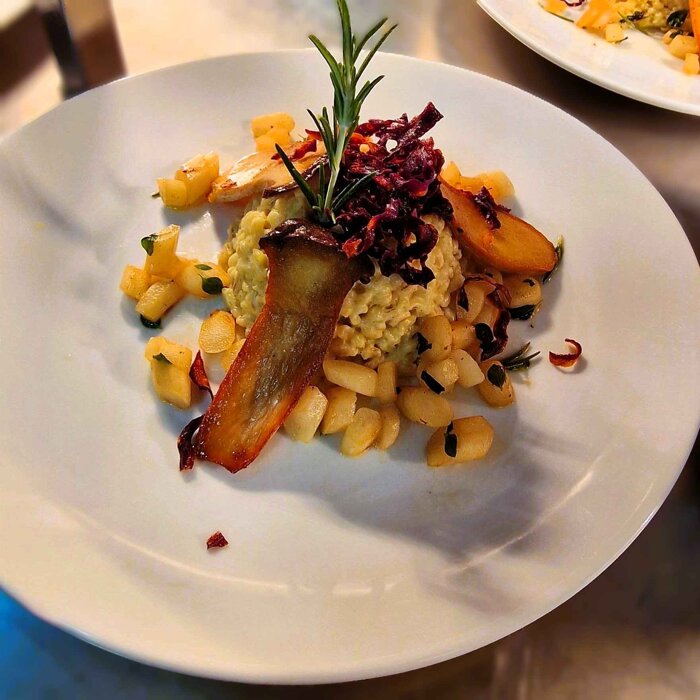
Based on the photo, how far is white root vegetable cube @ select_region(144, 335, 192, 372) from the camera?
131cm

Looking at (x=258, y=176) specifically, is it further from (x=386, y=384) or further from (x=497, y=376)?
(x=497, y=376)

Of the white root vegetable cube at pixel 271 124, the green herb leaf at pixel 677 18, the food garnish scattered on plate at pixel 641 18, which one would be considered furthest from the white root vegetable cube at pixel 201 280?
the green herb leaf at pixel 677 18

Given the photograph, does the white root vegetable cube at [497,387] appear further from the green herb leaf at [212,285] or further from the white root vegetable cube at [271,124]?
the white root vegetable cube at [271,124]

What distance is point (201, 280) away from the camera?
144 centimetres

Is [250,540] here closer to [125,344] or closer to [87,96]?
[125,344]

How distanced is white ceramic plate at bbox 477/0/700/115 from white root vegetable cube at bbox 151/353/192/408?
4.42 feet

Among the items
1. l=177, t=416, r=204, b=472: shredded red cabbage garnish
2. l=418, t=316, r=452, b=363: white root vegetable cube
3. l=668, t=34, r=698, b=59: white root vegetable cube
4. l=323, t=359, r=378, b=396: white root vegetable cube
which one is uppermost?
l=668, t=34, r=698, b=59: white root vegetable cube

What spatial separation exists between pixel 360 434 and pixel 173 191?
2.42ft

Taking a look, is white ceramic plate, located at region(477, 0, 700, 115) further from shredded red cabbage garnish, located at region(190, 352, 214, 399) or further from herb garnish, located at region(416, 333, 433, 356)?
shredded red cabbage garnish, located at region(190, 352, 214, 399)

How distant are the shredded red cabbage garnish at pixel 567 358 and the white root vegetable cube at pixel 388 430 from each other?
1.10 feet

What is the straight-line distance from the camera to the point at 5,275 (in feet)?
4.52

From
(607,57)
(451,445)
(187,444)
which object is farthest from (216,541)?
(607,57)

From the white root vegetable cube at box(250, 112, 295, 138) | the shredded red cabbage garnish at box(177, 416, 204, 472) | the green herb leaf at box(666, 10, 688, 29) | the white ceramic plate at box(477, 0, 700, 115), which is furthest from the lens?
the green herb leaf at box(666, 10, 688, 29)

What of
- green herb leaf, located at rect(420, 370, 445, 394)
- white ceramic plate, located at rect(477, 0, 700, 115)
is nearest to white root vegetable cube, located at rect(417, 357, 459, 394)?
green herb leaf, located at rect(420, 370, 445, 394)
